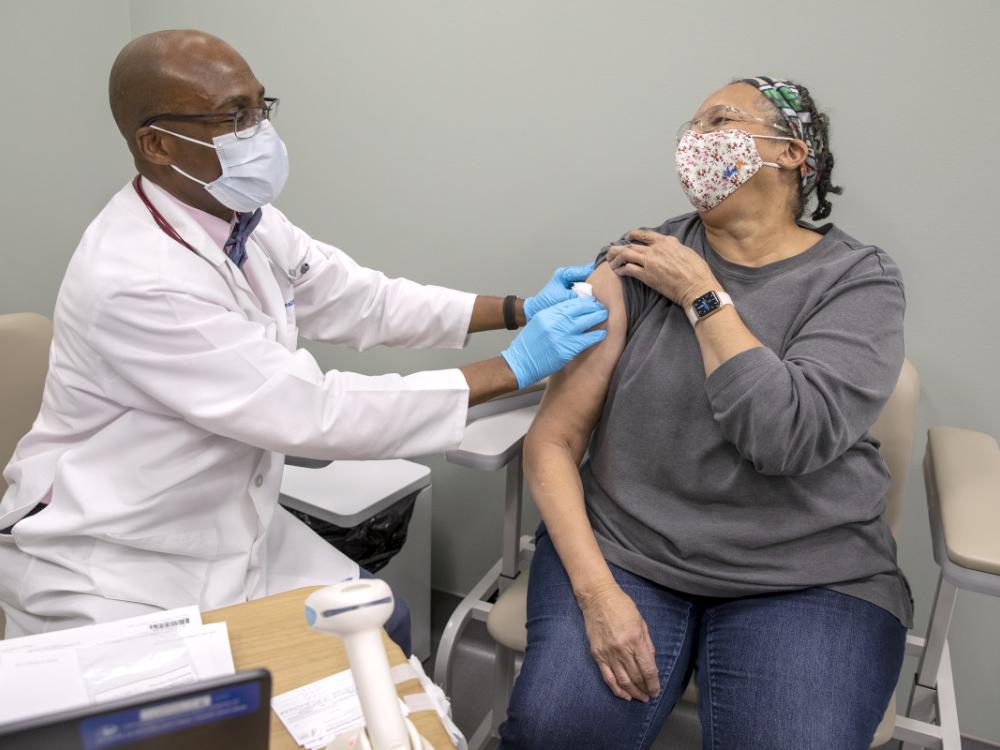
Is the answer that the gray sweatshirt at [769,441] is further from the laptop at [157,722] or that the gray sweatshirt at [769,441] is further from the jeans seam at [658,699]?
the laptop at [157,722]

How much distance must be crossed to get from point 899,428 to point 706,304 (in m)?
0.48

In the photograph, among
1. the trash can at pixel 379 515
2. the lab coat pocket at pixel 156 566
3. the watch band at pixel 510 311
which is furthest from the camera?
the trash can at pixel 379 515

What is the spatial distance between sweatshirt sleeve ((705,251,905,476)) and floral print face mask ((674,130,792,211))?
237mm

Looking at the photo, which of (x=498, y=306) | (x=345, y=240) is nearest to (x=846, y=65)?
(x=498, y=306)

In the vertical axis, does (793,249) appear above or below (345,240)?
above

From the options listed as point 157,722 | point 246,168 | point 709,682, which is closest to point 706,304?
point 709,682

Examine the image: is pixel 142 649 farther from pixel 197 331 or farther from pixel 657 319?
pixel 657 319

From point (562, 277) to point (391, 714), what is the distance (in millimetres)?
1123

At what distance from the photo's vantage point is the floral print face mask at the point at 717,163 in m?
1.29

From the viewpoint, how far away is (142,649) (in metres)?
0.84

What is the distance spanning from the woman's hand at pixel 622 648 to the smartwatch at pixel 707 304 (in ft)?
1.51

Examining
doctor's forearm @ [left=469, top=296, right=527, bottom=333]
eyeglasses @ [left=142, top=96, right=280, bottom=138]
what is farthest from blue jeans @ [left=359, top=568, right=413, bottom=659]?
eyeglasses @ [left=142, top=96, right=280, bottom=138]

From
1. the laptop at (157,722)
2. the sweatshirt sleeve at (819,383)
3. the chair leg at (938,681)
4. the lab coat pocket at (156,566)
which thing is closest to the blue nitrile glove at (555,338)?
the sweatshirt sleeve at (819,383)

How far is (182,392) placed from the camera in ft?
3.84
